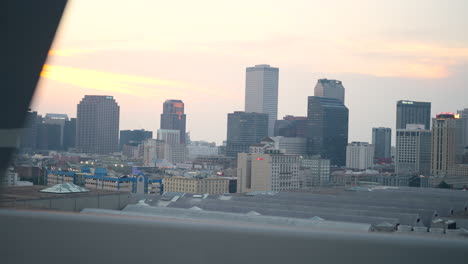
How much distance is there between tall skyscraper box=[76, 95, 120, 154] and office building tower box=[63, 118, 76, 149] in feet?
1.57

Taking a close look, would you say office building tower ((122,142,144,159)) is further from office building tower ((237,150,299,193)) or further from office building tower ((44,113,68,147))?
office building tower ((237,150,299,193))

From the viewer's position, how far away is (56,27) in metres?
1.24

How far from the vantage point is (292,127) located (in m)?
45.2

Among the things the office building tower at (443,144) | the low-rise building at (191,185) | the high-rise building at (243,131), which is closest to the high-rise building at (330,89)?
the high-rise building at (243,131)

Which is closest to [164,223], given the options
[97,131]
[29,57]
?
[29,57]

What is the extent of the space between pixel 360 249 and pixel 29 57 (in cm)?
92

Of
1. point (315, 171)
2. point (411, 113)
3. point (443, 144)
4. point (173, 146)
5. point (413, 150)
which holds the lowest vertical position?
point (315, 171)

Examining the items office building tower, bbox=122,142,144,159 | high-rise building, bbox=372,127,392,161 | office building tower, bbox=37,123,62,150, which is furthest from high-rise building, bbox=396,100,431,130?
office building tower, bbox=37,123,62,150

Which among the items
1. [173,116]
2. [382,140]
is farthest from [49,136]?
[382,140]

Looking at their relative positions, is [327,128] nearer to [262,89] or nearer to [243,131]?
[243,131]

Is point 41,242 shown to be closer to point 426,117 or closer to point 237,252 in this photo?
point 237,252

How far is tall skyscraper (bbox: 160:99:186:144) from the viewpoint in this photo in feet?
161

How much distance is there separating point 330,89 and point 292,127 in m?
5.42

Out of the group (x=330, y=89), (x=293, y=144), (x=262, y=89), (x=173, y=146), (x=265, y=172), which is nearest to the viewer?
(x=265, y=172)
